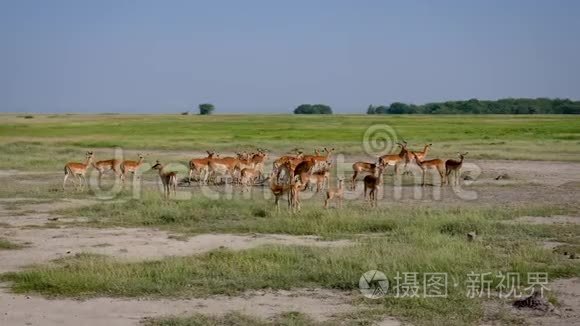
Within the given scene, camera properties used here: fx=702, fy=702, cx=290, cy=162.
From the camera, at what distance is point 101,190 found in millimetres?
22047

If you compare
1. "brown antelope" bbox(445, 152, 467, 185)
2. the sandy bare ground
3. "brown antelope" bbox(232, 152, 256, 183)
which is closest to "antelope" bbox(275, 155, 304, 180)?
"brown antelope" bbox(232, 152, 256, 183)

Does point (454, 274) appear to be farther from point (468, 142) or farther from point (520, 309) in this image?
point (468, 142)

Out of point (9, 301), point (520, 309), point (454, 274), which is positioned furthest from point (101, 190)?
point (520, 309)

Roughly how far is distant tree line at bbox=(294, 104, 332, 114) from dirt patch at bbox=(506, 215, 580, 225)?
156 m

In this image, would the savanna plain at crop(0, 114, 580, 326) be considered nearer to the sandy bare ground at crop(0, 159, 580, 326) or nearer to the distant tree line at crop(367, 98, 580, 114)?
the sandy bare ground at crop(0, 159, 580, 326)

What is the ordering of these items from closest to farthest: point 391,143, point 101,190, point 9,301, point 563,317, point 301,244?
point 563,317 → point 9,301 → point 301,244 → point 101,190 → point 391,143

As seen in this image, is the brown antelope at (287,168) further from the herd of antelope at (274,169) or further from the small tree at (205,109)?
the small tree at (205,109)

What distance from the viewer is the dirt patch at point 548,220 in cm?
1552

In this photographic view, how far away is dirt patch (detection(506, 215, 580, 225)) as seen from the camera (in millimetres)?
15523

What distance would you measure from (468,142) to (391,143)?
19.9ft

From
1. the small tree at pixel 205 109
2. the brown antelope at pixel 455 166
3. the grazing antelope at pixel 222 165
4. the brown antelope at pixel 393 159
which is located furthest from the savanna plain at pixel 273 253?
the small tree at pixel 205 109

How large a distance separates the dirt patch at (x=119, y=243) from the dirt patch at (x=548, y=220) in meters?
4.74

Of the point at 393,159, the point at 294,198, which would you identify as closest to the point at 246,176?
the point at 294,198

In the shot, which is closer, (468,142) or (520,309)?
(520,309)
